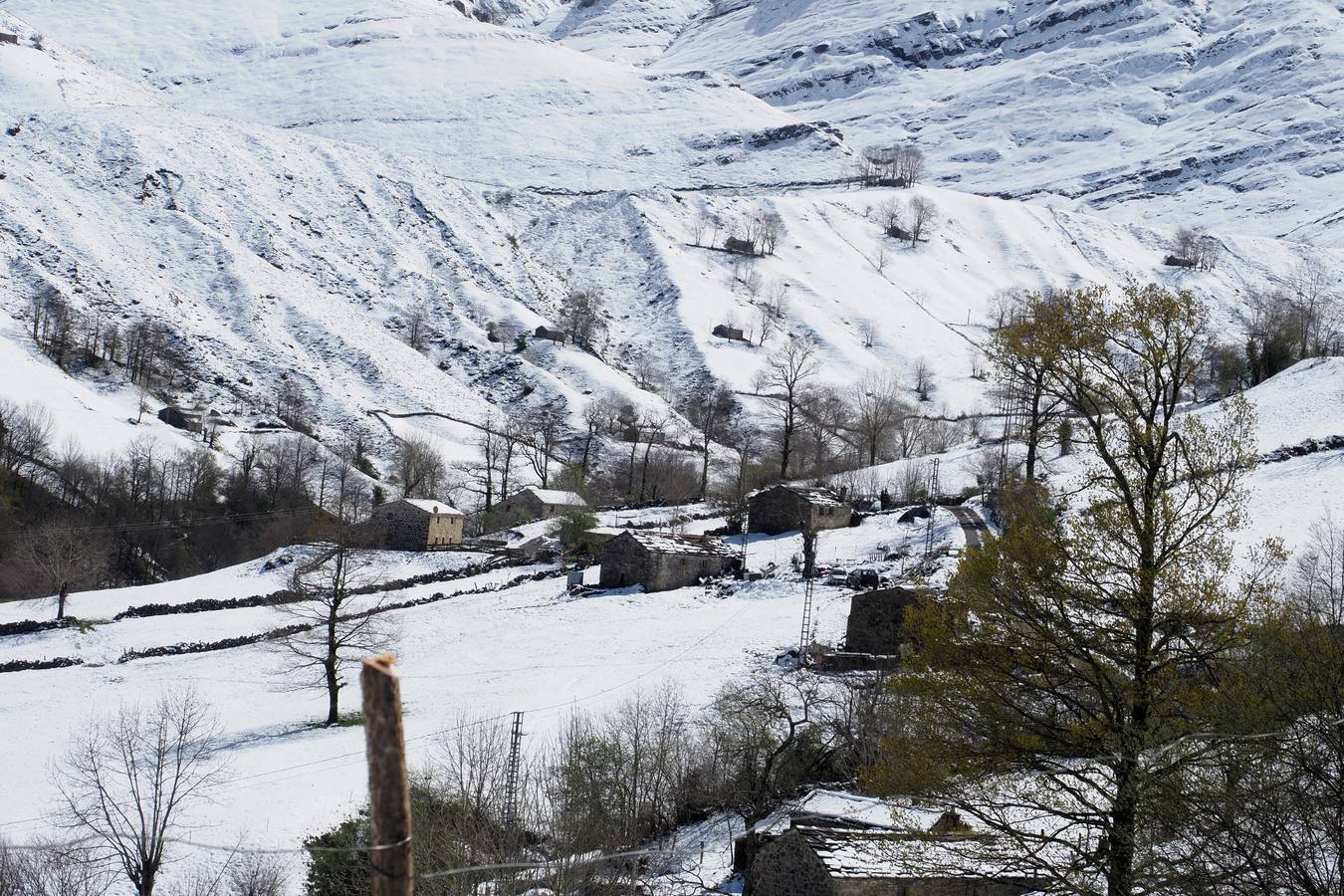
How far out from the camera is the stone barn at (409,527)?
64.0m

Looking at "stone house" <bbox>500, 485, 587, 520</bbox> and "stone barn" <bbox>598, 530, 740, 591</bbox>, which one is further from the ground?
"stone house" <bbox>500, 485, 587, 520</bbox>

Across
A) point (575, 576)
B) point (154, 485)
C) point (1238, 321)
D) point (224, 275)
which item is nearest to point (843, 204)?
point (1238, 321)

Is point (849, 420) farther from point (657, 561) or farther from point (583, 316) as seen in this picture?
point (657, 561)

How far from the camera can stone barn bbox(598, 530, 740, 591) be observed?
50.4 m

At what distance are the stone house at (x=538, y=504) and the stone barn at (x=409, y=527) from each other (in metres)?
9.07

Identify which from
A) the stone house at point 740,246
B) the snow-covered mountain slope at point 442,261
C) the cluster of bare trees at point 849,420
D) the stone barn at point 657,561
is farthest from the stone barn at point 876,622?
the stone house at point 740,246

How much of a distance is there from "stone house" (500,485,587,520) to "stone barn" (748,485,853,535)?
616 inches

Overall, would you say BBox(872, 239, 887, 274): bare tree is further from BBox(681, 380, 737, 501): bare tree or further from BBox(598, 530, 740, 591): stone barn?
BBox(598, 530, 740, 591): stone barn

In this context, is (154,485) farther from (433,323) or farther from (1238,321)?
(1238,321)

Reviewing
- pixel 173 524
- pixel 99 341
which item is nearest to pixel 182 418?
pixel 99 341

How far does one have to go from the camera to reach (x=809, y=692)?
30109 mm

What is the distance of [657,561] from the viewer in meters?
50.5

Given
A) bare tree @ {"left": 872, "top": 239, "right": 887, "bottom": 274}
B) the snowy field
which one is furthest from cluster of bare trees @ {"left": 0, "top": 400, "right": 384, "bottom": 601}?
bare tree @ {"left": 872, "top": 239, "right": 887, "bottom": 274}

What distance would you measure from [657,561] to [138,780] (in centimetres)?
2501
